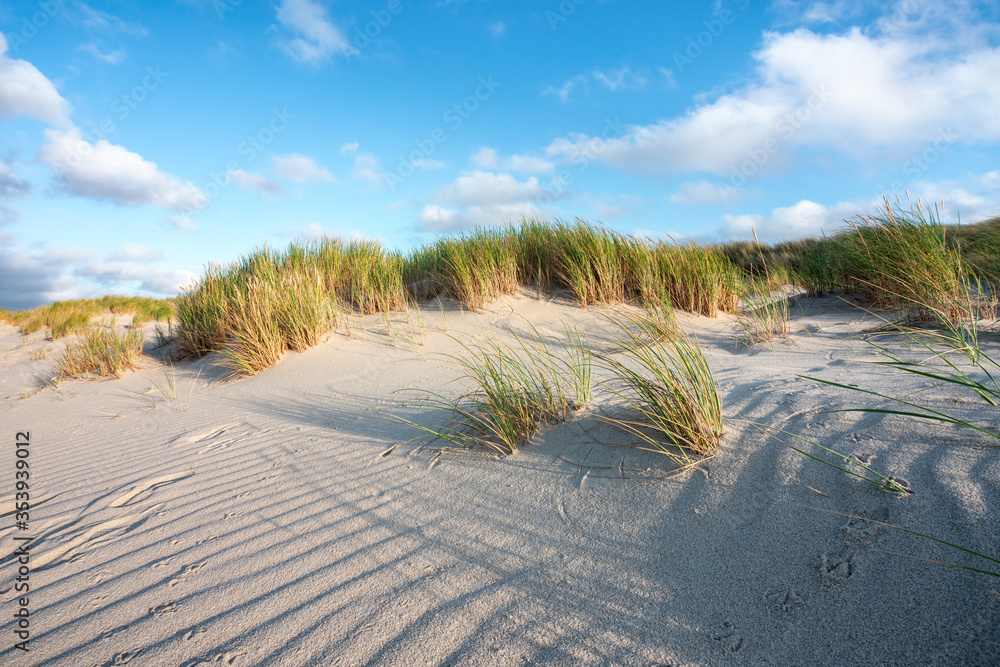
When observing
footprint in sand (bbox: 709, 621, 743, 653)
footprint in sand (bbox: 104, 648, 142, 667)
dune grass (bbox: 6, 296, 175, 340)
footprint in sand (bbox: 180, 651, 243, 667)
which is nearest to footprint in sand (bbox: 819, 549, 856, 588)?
footprint in sand (bbox: 709, 621, 743, 653)

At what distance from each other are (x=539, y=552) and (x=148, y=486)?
265cm

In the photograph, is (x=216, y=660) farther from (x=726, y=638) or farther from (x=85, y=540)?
(x=726, y=638)

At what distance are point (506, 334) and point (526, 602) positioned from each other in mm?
4463

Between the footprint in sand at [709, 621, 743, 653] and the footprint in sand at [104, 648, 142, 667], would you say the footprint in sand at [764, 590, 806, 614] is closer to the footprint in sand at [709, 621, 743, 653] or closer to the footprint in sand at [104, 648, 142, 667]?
the footprint in sand at [709, 621, 743, 653]

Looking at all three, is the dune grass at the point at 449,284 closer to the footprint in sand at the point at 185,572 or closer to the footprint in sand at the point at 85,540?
the footprint in sand at the point at 85,540

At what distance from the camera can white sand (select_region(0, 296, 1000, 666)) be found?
1.49 meters

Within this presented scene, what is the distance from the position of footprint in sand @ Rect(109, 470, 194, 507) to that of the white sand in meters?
0.02

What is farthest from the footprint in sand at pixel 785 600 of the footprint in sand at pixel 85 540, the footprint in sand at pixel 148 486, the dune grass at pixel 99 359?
the dune grass at pixel 99 359

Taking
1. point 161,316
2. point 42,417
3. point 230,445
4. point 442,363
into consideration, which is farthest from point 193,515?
point 161,316

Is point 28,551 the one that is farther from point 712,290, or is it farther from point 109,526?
point 712,290

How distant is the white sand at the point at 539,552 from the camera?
58.7 inches

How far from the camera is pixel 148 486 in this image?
3113mm

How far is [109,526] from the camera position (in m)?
2.64

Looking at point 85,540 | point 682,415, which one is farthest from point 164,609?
point 682,415
